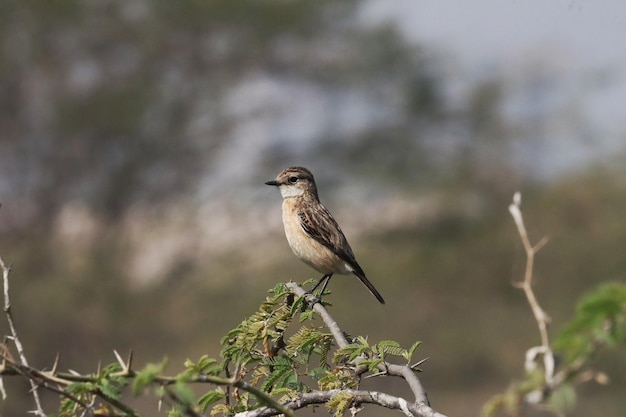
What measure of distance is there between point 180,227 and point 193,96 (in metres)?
2.60

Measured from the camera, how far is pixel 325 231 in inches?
225

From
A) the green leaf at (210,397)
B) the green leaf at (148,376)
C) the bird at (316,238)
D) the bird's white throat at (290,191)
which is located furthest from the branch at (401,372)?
the bird's white throat at (290,191)

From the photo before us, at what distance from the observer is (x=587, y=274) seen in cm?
1883

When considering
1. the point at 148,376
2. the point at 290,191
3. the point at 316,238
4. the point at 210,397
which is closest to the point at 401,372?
the point at 210,397

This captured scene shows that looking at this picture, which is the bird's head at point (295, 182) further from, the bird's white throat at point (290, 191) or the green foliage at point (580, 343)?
the green foliage at point (580, 343)

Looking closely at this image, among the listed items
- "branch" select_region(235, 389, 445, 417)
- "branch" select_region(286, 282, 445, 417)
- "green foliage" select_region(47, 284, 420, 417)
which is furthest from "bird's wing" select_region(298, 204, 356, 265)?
"branch" select_region(235, 389, 445, 417)

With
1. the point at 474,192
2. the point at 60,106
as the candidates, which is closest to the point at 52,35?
the point at 60,106

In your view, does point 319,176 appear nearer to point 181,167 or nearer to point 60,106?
point 181,167

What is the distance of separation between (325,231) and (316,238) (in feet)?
0.31

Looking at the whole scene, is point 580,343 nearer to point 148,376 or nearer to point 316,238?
point 148,376

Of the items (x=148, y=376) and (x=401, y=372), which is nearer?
(x=148, y=376)

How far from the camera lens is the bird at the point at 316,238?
5.59m

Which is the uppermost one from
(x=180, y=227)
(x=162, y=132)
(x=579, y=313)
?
(x=162, y=132)

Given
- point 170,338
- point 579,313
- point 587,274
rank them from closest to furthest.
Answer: point 579,313 < point 587,274 < point 170,338
